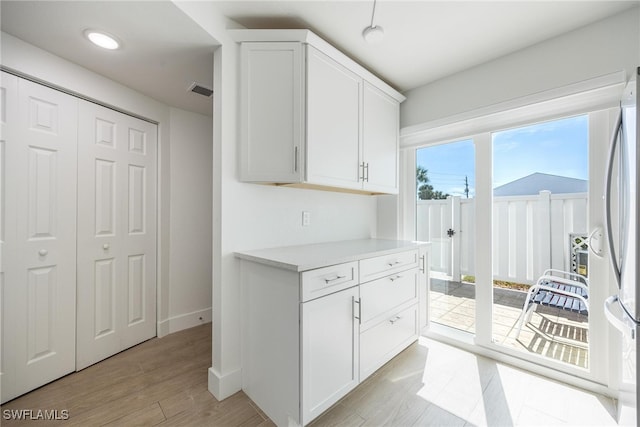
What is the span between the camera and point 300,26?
5.61 ft

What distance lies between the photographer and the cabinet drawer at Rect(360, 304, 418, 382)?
5.42 feet

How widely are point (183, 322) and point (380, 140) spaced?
2.57 metres

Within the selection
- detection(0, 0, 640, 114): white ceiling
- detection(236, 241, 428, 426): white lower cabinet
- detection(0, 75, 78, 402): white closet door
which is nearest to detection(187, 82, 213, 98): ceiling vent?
detection(0, 0, 640, 114): white ceiling

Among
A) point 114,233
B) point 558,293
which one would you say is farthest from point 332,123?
point 558,293

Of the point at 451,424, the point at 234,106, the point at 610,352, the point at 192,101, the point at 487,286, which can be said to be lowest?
the point at 451,424

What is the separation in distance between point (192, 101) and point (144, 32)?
91 centimetres

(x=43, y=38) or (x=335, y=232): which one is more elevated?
(x=43, y=38)

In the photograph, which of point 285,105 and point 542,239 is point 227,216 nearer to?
point 285,105

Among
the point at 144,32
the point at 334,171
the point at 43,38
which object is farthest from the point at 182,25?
the point at 334,171

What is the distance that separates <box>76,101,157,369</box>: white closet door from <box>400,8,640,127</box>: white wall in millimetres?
2548

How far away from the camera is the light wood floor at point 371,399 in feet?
4.73

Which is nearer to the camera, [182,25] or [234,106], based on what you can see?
[182,25]

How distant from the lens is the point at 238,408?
152 centimetres

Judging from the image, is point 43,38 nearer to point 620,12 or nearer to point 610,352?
point 620,12
